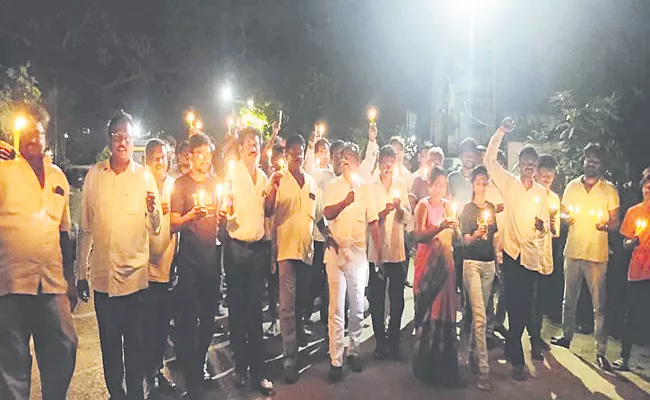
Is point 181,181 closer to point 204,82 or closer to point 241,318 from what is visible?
point 241,318

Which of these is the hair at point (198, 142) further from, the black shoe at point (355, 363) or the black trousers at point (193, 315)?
the black shoe at point (355, 363)

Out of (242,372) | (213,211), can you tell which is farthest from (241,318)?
(213,211)

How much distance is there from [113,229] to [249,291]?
61.8 inches

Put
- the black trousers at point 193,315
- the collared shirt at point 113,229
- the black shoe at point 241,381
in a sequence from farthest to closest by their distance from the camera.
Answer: the black shoe at point 241,381
the black trousers at point 193,315
the collared shirt at point 113,229

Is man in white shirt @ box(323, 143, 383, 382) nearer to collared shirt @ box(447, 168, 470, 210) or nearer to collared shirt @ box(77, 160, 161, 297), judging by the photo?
collared shirt @ box(447, 168, 470, 210)

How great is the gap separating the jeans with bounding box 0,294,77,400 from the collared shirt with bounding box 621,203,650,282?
5784mm

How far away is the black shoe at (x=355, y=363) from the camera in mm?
6927

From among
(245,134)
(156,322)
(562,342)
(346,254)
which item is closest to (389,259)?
(346,254)

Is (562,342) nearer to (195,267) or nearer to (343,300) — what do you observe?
(343,300)

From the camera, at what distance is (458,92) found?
32.8m

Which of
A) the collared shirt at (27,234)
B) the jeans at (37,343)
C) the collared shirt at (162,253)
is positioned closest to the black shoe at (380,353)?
the collared shirt at (162,253)

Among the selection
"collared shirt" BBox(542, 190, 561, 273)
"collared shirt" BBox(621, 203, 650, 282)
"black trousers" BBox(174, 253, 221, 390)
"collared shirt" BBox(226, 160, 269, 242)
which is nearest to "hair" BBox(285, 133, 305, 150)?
"collared shirt" BBox(226, 160, 269, 242)

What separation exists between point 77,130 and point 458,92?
1861 cm

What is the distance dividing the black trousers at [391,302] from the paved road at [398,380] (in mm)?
281
